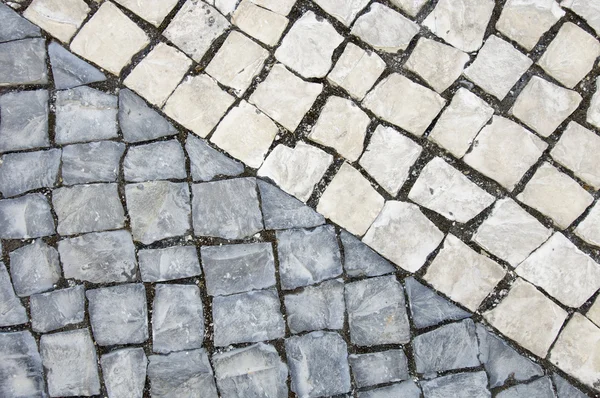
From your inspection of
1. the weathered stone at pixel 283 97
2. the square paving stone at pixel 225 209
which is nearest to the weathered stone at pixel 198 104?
the weathered stone at pixel 283 97

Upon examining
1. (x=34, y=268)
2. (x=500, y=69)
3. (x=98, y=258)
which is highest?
(x=500, y=69)

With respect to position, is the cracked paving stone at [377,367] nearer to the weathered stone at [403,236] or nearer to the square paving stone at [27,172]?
the weathered stone at [403,236]

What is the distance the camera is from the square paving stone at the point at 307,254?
8.97 feet

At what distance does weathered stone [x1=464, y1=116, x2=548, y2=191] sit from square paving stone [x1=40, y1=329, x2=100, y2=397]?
2.19 m

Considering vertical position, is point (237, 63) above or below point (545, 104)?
below

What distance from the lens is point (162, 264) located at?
271 centimetres

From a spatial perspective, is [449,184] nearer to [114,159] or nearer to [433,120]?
[433,120]

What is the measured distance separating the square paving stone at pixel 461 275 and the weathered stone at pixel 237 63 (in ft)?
4.44

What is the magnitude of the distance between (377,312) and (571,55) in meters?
→ 1.67

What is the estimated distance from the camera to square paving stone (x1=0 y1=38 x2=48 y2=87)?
108 inches

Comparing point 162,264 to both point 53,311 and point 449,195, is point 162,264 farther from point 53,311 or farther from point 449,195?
point 449,195

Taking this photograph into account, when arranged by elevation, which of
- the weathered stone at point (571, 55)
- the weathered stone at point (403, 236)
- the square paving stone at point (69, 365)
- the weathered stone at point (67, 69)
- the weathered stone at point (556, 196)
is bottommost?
the square paving stone at point (69, 365)

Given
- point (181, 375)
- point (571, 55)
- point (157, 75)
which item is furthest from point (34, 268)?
point (571, 55)

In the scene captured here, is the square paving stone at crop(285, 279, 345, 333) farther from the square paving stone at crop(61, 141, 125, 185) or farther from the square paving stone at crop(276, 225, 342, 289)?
the square paving stone at crop(61, 141, 125, 185)
